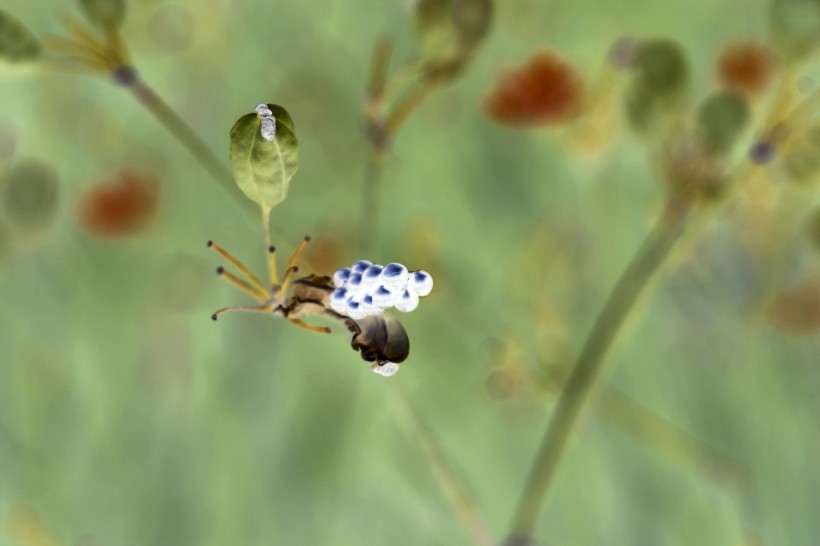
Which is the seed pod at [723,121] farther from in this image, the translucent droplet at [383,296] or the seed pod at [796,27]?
the translucent droplet at [383,296]

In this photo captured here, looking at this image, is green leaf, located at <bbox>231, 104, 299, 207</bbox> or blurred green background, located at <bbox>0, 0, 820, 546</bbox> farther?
blurred green background, located at <bbox>0, 0, 820, 546</bbox>

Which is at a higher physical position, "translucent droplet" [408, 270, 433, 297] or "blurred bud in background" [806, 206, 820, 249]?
"blurred bud in background" [806, 206, 820, 249]

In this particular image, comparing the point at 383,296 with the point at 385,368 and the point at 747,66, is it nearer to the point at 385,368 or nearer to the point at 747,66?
the point at 385,368

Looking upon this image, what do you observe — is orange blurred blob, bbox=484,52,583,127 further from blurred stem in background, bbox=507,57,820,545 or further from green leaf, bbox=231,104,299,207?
green leaf, bbox=231,104,299,207

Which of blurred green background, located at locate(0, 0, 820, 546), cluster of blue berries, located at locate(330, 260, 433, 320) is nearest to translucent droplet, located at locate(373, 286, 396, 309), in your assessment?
cluster of blue berries, located at locate(330, 260, 433, 320)

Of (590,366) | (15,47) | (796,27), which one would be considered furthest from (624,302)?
(15,47)

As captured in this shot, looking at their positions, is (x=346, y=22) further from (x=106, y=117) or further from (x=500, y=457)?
(x=500, y=457)

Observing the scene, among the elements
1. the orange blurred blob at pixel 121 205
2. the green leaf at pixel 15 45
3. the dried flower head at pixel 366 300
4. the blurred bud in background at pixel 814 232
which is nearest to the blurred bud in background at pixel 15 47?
the green leaf at pixel 15 45
